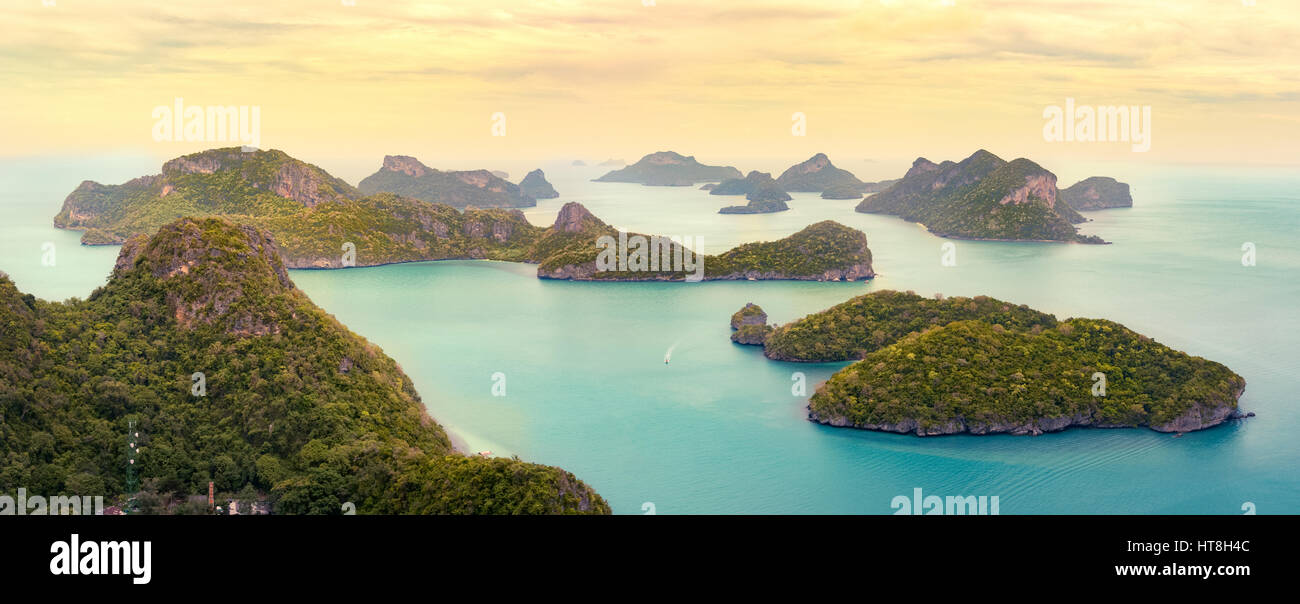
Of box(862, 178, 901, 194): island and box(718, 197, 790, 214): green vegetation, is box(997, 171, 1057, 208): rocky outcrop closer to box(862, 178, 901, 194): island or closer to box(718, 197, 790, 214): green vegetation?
box(718, 197, 790, 214): green vegetation

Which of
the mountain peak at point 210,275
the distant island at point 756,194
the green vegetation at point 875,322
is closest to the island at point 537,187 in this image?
the distant island at point 756,194

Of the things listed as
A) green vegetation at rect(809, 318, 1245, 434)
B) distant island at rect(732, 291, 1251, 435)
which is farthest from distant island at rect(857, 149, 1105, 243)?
green vegetation at rect(809, 318, 1245, 434)

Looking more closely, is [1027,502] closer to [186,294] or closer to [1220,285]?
[186,294]

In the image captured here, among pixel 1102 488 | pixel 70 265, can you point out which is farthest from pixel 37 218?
pixel 1102 488

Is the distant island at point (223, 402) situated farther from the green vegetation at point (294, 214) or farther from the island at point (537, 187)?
the island at point (537, 187)

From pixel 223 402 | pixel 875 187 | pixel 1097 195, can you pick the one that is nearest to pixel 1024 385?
pixel 223 402

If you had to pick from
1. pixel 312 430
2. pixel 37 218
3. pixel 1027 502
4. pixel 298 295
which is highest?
pixel 37 218

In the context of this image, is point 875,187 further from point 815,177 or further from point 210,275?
point 210,275
